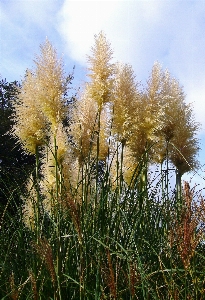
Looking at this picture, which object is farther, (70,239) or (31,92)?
(31,92)

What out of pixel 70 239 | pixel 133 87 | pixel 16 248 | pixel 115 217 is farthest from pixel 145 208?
pixel 133 87

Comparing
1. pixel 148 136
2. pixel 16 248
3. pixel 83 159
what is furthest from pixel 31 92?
pixel 16 248

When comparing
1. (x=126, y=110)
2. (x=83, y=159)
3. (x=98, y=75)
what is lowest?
(x=83, y=159)

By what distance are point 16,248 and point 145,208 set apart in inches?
42.5

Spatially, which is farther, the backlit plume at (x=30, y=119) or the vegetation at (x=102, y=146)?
the backlit plume at (x=30, y=119)

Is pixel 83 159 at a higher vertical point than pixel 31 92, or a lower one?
lower

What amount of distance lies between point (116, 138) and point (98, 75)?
0.63 meters

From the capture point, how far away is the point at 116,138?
4496 millimetres

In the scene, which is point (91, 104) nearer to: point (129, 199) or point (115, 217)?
point (129, 199)

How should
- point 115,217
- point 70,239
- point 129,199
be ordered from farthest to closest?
point 129,199
point 115,217
point 70,239

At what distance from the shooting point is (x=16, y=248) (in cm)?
382

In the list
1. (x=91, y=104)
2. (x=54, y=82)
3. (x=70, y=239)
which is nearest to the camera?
(x=70, y=239)

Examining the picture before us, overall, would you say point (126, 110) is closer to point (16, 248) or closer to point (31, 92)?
point (31, 92)

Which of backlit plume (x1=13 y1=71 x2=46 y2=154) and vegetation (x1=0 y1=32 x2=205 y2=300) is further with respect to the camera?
backlit plume (x1=13 y1=71 x2=46 y2=154)
